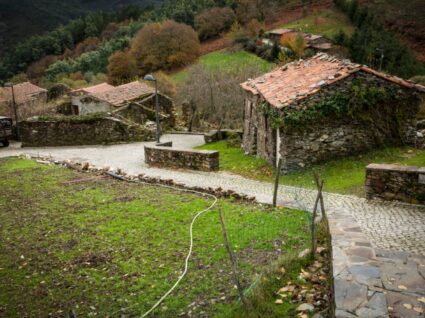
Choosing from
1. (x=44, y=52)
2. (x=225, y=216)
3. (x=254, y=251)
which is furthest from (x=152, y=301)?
(x=44, y=52)

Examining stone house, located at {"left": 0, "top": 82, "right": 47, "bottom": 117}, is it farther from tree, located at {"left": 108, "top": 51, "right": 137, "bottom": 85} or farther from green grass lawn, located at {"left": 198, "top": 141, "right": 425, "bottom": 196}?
green grass lawn, located at {"left": 198, "top": 141, "right": 425, "bottom": 196}

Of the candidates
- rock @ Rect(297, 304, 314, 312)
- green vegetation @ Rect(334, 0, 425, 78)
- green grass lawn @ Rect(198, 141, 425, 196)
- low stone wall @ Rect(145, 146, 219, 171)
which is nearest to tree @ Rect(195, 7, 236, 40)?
green vegetation @ Rect(334, 0, 425, 78)

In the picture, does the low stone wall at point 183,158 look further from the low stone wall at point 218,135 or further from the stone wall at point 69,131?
the stone wall at point 69,131

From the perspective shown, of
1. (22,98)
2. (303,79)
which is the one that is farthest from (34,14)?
(303,79)

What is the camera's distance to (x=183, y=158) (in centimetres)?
1858

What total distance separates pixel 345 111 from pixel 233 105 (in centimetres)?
1731

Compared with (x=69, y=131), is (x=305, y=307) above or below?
below

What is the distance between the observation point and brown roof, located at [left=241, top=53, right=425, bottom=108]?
15.7 metres

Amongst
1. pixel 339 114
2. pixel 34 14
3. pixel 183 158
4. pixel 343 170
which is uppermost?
pixel 34 14

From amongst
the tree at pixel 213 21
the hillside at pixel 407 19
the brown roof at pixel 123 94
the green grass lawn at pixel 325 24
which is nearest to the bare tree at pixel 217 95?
the brown roof at pixel 123 94

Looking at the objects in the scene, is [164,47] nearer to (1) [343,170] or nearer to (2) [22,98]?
(2) [22,98]

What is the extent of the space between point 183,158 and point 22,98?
29.3m

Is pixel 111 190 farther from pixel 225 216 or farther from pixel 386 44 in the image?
pixel 386 44

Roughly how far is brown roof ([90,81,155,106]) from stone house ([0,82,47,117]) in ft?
21.4
